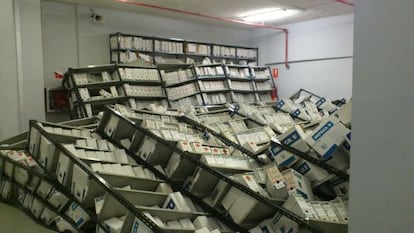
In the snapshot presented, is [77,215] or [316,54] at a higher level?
[316,54]

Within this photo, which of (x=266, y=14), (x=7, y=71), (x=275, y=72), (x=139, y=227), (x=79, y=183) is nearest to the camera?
(x=139, y=227)

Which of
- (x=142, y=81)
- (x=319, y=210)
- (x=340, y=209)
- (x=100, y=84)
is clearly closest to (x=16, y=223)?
(x=319, y=210)

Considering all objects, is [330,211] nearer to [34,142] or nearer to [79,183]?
[79,183]

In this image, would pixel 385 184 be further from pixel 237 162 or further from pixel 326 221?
pixel 237 162

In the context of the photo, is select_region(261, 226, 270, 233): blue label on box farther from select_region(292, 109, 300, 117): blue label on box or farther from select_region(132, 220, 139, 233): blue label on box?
select_region(292, 109, 300, 117): blue label on box

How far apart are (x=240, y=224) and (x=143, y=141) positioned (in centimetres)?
147

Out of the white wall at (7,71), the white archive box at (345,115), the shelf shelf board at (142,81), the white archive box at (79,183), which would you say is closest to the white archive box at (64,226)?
the white archive box at (79,183)

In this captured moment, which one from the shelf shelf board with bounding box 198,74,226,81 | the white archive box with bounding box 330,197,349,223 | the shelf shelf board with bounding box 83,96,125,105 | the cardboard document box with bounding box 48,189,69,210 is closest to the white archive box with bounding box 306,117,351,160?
the white archive box with bounding box 330,197,349,223

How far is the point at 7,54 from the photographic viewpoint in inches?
204

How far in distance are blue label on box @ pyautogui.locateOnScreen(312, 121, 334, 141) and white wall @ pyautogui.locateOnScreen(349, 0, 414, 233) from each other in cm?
197

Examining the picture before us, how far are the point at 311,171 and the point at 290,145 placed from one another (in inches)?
12.0

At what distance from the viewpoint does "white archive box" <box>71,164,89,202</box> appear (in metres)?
3.00

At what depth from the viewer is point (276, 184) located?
9.43ft

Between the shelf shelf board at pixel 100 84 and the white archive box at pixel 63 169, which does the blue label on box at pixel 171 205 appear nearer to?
the white archive box at pixel 63 169
